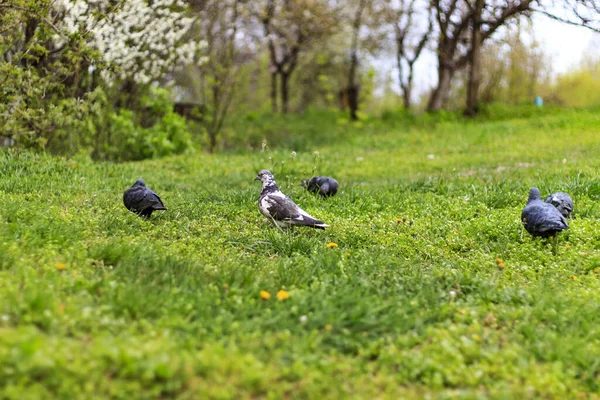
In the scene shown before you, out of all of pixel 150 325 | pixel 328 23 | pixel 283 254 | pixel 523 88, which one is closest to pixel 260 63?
pixel 328 23

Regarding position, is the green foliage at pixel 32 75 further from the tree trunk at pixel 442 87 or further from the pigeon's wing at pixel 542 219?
the tree trunk at pixel 442 87

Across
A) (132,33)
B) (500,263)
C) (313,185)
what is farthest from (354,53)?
(500,263)

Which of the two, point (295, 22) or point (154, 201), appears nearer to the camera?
point (154, 201)

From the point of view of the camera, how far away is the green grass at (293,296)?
2.65 meters

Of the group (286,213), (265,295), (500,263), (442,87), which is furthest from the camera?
(442,87)

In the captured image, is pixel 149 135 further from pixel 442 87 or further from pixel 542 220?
pixel 442 87

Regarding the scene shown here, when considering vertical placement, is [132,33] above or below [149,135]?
above

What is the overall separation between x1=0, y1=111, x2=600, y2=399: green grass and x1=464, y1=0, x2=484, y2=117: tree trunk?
32.2ft

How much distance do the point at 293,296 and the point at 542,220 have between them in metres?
2.56

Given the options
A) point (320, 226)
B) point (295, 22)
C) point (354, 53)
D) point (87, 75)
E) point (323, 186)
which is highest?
point (295, 22)

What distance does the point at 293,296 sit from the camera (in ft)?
11.5

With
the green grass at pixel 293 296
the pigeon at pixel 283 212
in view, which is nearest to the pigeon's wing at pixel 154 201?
the green grass at pixel 293 296

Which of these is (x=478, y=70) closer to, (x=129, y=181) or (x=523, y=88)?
(x=523, y=88)

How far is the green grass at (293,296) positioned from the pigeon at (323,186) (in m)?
0.14
